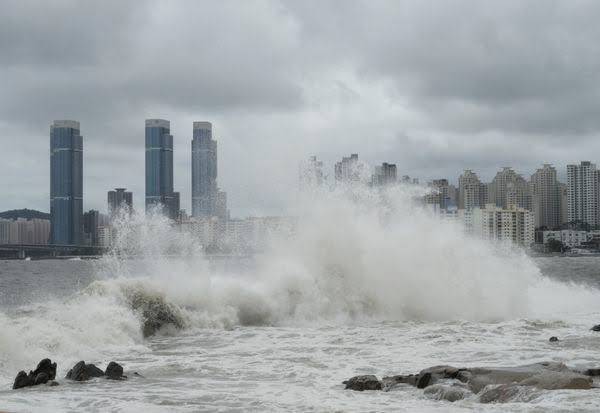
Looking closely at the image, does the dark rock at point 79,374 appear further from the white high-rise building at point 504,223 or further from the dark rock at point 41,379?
the white high-rise building at point 504,223

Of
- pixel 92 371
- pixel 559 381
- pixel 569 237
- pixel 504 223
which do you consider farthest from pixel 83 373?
pixel 569 237

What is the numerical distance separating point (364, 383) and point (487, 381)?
2.57 meters

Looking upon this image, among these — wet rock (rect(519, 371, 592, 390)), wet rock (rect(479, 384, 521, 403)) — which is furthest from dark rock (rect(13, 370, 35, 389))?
wet rock (rect(519, 371, 592, 390))

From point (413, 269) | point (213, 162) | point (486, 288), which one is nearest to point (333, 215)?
point (413, 269)

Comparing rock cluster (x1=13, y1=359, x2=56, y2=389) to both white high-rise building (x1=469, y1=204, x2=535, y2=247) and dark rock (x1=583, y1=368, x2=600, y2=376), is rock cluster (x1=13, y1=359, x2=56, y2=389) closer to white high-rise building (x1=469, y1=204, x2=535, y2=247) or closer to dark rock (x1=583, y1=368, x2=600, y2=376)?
dark rock (x1=583, y1=368, x2=600, y2=376)

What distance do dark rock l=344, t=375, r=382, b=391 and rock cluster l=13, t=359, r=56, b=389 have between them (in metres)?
6.62

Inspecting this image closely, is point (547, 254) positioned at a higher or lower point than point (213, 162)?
lower

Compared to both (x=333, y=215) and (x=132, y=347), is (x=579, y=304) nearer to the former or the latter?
(x=333, y=215)

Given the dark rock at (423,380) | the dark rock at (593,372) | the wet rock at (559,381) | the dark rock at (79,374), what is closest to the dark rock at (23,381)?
the dark rock at (79,374)

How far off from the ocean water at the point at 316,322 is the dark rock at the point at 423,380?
16.8 inches

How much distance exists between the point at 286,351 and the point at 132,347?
5.07 metres

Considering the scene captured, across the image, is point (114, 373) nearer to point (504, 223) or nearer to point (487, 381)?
point (487, 381)

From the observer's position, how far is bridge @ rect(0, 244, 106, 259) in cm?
12900

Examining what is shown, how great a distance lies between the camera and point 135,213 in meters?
36.7
